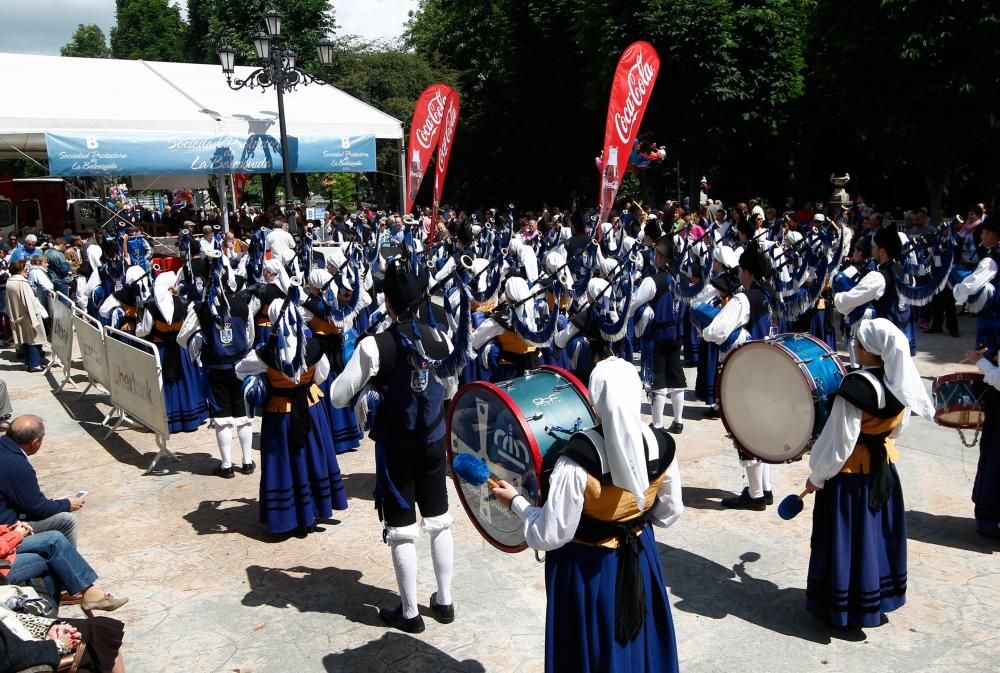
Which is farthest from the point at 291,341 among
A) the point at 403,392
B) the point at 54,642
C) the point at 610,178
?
the point at 610,178

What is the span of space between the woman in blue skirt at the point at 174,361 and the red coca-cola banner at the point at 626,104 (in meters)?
4.56

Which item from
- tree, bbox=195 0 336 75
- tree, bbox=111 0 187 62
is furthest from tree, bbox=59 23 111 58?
tree, bbox=195 0 336 75

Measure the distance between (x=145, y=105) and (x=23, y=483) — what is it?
15200 mm

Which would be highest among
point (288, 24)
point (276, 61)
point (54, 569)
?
point (288, 24)

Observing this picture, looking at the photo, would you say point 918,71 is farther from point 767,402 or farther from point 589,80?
point 767,402

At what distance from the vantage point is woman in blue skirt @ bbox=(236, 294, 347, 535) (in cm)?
587

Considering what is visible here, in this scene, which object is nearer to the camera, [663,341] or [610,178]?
[663,341]

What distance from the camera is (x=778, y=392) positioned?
4.90 m

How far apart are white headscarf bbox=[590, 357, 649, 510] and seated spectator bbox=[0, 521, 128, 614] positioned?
11.3ft

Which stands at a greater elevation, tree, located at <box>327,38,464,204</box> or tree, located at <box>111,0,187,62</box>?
tree, located at <box>111,0,187,62</box>

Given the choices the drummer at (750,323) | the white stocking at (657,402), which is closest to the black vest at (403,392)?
the drummer at (750,323)

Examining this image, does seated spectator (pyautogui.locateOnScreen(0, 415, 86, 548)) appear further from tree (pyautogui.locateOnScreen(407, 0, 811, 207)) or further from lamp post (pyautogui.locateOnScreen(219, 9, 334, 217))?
tree (pyautogui.locateOnScreen(407, 0, 811, 207))

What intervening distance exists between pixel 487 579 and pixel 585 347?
201cm

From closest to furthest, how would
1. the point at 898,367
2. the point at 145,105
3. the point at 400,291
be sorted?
the point at 898,367
the point at 400,291
the point at 145,105
